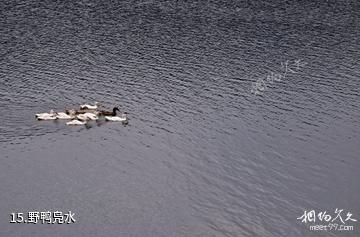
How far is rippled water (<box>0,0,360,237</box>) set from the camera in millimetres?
60438

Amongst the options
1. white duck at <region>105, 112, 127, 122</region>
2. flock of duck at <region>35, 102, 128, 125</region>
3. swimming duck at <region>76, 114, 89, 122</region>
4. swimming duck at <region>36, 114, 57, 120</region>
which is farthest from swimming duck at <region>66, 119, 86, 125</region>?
white duck at <region>105, 112, 127, 122</region>

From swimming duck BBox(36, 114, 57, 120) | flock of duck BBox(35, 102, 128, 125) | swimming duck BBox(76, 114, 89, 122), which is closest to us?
swimming duck BBox(36, 114, 57, 120)

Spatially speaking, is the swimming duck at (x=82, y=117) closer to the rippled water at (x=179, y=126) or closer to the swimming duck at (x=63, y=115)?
the swimming duck at (x=63, y=115)

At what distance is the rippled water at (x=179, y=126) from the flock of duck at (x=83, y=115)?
3.37ft

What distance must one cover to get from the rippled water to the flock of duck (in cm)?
103

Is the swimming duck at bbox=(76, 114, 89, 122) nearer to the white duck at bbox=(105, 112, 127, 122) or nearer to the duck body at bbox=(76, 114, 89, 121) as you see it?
the duck body at bbox=(76, 114, 89, 121)

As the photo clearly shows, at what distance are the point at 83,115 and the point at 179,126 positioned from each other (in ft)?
43.0

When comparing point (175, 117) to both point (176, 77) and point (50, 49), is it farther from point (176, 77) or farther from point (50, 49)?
point (50, 49)

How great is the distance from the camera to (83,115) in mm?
75938

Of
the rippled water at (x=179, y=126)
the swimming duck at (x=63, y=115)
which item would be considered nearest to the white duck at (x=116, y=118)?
the rippled water at (x=179, y=126)

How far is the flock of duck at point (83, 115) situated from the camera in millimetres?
74963

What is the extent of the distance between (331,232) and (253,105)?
96.9ft

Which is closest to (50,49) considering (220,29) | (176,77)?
(176,77)

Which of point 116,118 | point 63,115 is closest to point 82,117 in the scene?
point 63,115
